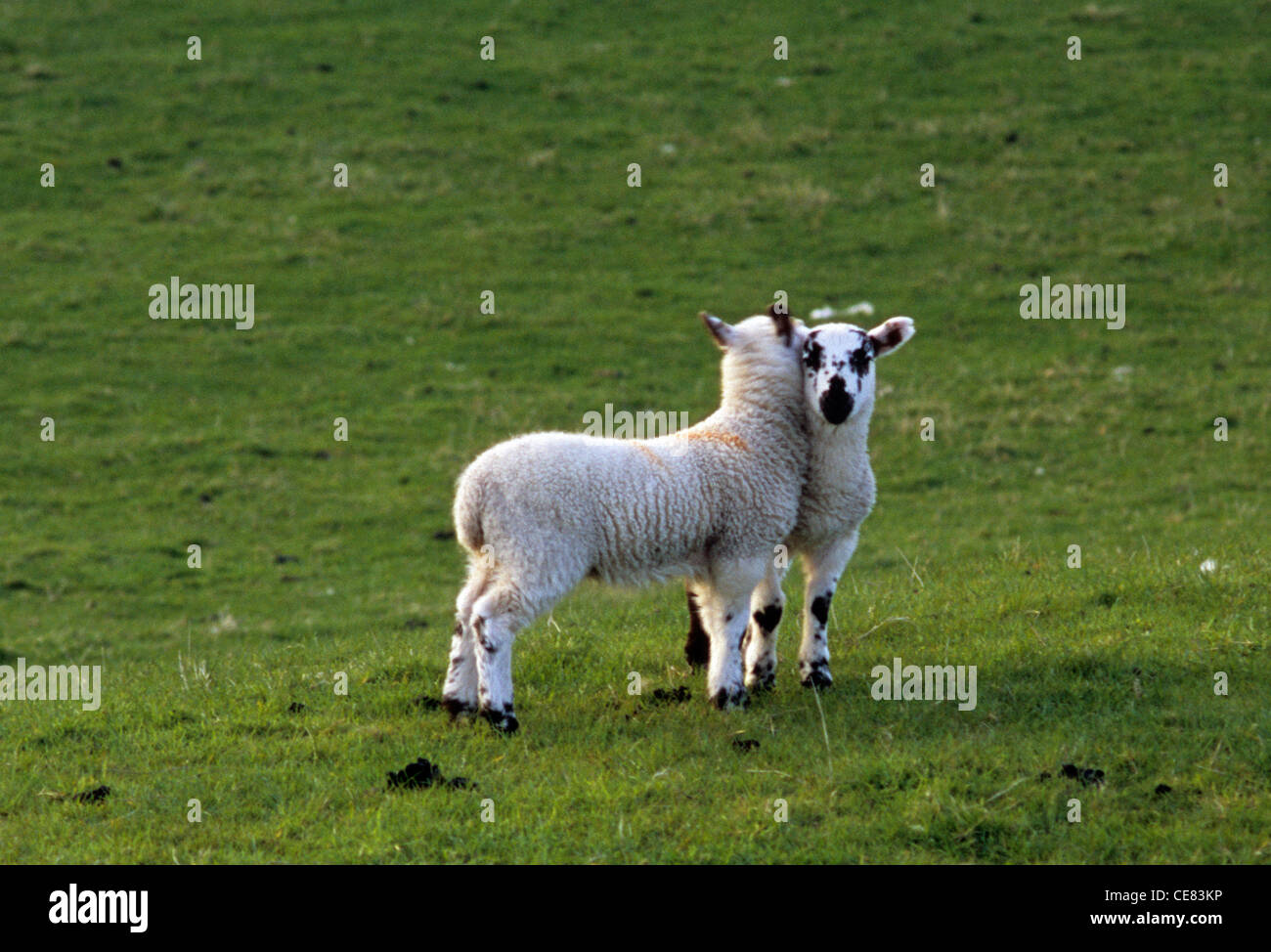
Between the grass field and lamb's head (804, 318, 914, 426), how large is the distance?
1.66m

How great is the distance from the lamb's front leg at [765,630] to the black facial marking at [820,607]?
20 centimetres

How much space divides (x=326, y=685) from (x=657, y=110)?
2428 centimetres

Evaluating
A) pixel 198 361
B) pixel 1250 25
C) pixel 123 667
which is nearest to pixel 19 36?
pixel 198 361

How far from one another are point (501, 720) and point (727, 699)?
51.3 inches

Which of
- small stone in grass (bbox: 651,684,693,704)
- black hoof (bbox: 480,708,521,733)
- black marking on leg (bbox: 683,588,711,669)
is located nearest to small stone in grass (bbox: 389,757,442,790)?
black hoof (bbox: 480,708,521,733)

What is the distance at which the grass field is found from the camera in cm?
695

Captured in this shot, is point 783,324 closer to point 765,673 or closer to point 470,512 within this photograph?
point 765,673

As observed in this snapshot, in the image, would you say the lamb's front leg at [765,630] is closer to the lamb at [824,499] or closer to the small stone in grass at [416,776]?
the lamb at [824,499]

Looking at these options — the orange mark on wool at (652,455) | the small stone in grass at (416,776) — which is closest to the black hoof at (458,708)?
the small stone in grass at (416,776)

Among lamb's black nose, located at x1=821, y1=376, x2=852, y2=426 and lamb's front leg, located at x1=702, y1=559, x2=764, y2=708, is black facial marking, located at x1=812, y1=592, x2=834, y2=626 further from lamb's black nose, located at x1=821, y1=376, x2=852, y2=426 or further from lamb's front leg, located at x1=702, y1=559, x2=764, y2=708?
lamb's black nose, located at x1=821, y1=376, x2=852, y2=426

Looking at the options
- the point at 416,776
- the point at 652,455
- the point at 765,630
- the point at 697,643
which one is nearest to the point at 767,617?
the point at 765,630

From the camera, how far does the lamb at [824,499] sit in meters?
8.55

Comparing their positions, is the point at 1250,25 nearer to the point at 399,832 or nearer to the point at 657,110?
the point at 657,110

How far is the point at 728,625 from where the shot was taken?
832cm
